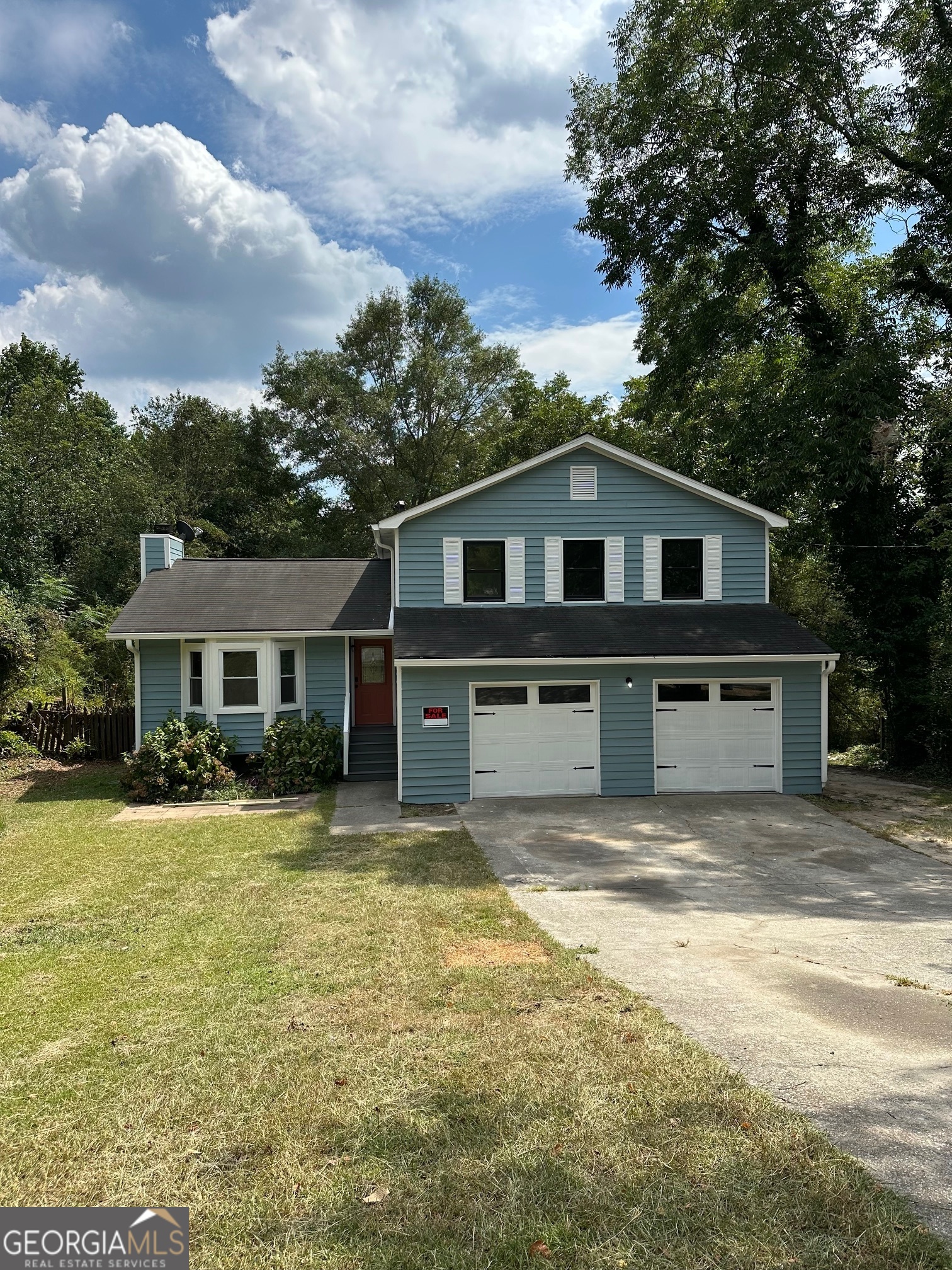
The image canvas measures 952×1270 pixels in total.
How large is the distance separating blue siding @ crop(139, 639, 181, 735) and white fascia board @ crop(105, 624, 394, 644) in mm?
635

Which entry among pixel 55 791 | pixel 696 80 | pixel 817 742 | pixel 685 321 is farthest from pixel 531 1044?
pixel 696 80

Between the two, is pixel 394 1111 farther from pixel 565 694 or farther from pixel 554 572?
pixel 554 572

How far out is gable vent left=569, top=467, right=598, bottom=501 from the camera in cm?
1485

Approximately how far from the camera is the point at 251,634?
15125mm

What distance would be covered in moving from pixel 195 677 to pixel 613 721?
892 centimetres

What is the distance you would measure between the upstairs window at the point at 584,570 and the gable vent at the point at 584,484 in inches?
36.8

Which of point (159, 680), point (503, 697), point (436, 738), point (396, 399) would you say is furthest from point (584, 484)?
point (396, 399)

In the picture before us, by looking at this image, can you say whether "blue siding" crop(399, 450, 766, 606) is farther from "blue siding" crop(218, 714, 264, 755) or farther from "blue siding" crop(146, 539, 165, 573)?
→ "blue siding" crop(146, 539, 165, 573)

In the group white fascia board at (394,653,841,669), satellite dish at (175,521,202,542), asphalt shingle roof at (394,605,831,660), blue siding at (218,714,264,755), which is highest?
satellite dish at (175,521,202,542)

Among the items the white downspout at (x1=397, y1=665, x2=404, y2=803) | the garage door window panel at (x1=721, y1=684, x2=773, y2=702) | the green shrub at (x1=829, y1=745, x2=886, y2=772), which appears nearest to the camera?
the white downspout at (x1=397, y1=665, x2=404, y2=803)

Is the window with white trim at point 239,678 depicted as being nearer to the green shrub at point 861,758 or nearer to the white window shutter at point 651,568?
the white window shutter at point 651,568

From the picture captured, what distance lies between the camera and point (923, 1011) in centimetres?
493

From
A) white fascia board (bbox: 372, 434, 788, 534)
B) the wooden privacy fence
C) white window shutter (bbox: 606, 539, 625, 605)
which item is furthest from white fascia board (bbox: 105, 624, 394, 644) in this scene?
white window shutter (bbox: 606, 539, 625, 605)

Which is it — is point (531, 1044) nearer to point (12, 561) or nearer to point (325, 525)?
point (12, 561)
